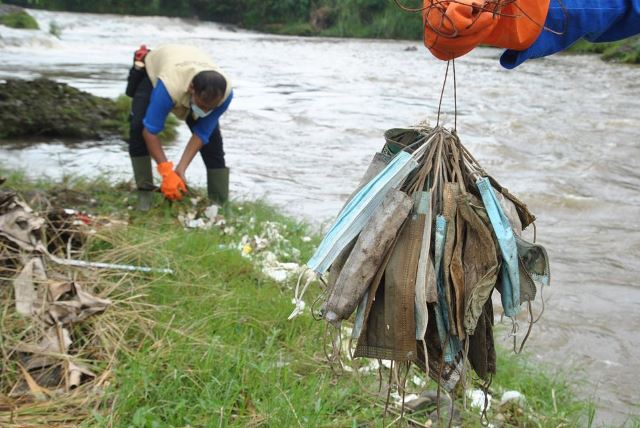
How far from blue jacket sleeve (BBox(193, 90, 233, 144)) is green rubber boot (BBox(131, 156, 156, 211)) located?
513mm

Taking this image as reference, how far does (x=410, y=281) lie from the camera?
162cm

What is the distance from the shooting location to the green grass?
Result: 2261 centimetres

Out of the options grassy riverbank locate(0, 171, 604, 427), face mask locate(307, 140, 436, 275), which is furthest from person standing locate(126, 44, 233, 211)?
face mask locate(307, 140, 436, 275)

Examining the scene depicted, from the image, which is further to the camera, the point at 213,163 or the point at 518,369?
the point at 213,163

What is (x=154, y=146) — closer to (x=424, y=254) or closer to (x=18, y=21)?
(x=424, y=254)

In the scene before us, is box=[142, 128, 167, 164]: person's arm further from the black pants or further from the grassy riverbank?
the grassy riverbank

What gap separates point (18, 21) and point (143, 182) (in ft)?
68.3

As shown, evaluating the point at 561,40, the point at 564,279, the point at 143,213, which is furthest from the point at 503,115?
the point at 561,40

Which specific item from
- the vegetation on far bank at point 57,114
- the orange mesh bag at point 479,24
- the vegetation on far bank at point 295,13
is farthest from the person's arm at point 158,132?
the vegetation on far bank at point 295,13

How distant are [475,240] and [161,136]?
7749 mm

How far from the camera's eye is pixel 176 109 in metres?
5.02

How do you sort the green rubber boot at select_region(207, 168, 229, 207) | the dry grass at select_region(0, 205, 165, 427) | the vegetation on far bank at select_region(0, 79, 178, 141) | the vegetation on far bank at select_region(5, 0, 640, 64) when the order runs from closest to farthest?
the dry grass at select_region(0, 205, 165, 427), the green rubber boot at select_region(207, 168, 229, 207), the vegetation on far bank at select_region(0, 79, 178, 141), the vegetation on far bank at select_region(5, 0, 640, 64)

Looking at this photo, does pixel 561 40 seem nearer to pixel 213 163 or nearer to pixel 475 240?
pixel 475 240

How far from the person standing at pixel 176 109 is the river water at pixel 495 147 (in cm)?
131
